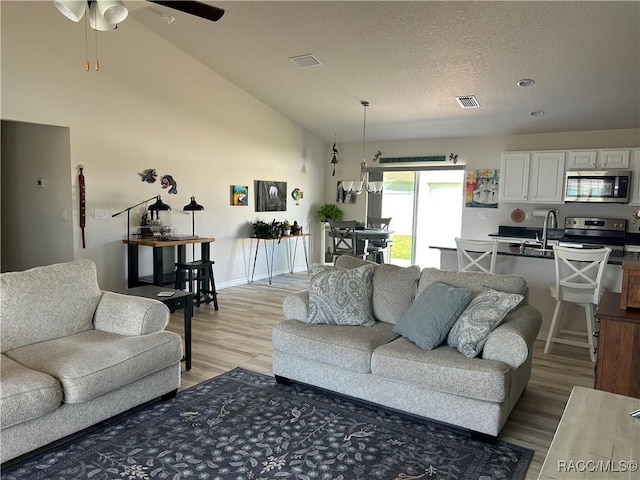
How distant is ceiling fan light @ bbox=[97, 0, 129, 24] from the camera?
2691 mm

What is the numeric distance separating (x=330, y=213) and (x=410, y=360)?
6359 mm

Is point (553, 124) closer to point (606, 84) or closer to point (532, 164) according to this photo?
point (532, 164)

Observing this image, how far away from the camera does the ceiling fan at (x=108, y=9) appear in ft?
8.67

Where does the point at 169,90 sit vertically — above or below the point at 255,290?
above

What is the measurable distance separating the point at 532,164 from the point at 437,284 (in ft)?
14.4

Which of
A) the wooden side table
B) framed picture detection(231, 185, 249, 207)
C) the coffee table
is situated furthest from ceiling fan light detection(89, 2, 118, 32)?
framed picture detection(231, 185, 249, 207)

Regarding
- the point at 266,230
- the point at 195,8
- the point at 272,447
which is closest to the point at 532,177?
the point at 266,230

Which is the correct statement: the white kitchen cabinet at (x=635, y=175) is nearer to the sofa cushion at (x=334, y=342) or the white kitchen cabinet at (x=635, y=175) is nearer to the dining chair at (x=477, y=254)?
the dining chair at (x=477, y=254)

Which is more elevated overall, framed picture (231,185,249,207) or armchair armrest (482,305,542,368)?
framed picture (231,185,249,207)

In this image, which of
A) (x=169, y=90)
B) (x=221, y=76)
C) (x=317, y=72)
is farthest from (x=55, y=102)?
(x=317, y=72)

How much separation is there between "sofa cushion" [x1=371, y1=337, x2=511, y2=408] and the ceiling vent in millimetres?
3878

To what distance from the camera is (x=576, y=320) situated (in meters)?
4.58

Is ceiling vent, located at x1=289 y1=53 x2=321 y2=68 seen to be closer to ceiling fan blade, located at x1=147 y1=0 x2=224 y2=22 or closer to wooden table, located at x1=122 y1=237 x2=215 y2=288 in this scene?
wooden table, located at x1=122 y1=237 x2=215 y2=288

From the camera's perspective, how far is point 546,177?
21.5 feet
